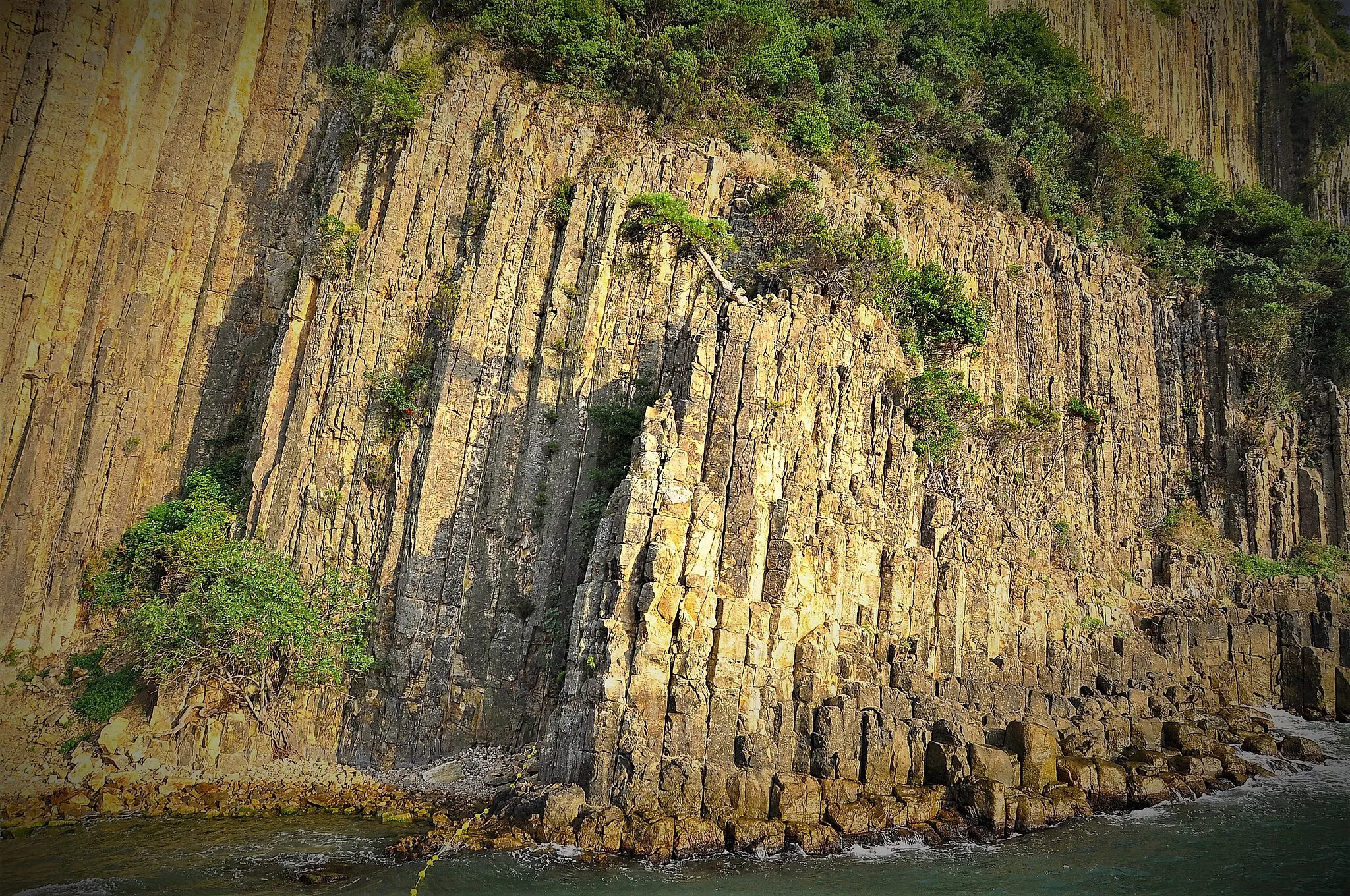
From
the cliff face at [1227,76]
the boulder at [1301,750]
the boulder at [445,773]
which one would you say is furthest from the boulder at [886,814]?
the cliff face at [1227,76]

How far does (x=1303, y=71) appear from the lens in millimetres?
49219

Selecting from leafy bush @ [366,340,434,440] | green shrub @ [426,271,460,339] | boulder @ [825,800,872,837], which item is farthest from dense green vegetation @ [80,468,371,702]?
boulder @ [825,800,872,837]

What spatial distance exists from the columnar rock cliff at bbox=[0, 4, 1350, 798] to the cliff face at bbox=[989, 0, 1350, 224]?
2207 centimetres

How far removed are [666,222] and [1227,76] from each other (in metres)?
42.9

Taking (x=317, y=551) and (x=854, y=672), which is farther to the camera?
(x=317, y=551)

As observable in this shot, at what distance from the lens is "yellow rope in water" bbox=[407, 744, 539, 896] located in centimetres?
1538

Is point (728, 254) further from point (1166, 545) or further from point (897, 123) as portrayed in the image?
point (1166, 545)

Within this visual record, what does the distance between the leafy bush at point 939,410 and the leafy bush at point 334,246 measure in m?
17.8

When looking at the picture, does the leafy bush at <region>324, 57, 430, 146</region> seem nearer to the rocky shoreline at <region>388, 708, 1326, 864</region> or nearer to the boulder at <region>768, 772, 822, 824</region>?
the rocky shoreline at <region>388, 708, 1326, 864</region>

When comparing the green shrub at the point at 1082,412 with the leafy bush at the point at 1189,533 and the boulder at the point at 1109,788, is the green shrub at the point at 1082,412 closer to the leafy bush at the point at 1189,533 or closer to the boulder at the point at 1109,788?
the leafy bush at the point at 1189,533

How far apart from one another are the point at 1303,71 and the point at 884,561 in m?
46.4

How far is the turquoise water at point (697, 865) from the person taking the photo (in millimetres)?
15180

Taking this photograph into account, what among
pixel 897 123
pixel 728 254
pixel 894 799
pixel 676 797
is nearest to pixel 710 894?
pixel 676 797

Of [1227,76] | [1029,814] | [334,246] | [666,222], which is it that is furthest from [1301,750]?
[1227,76]
